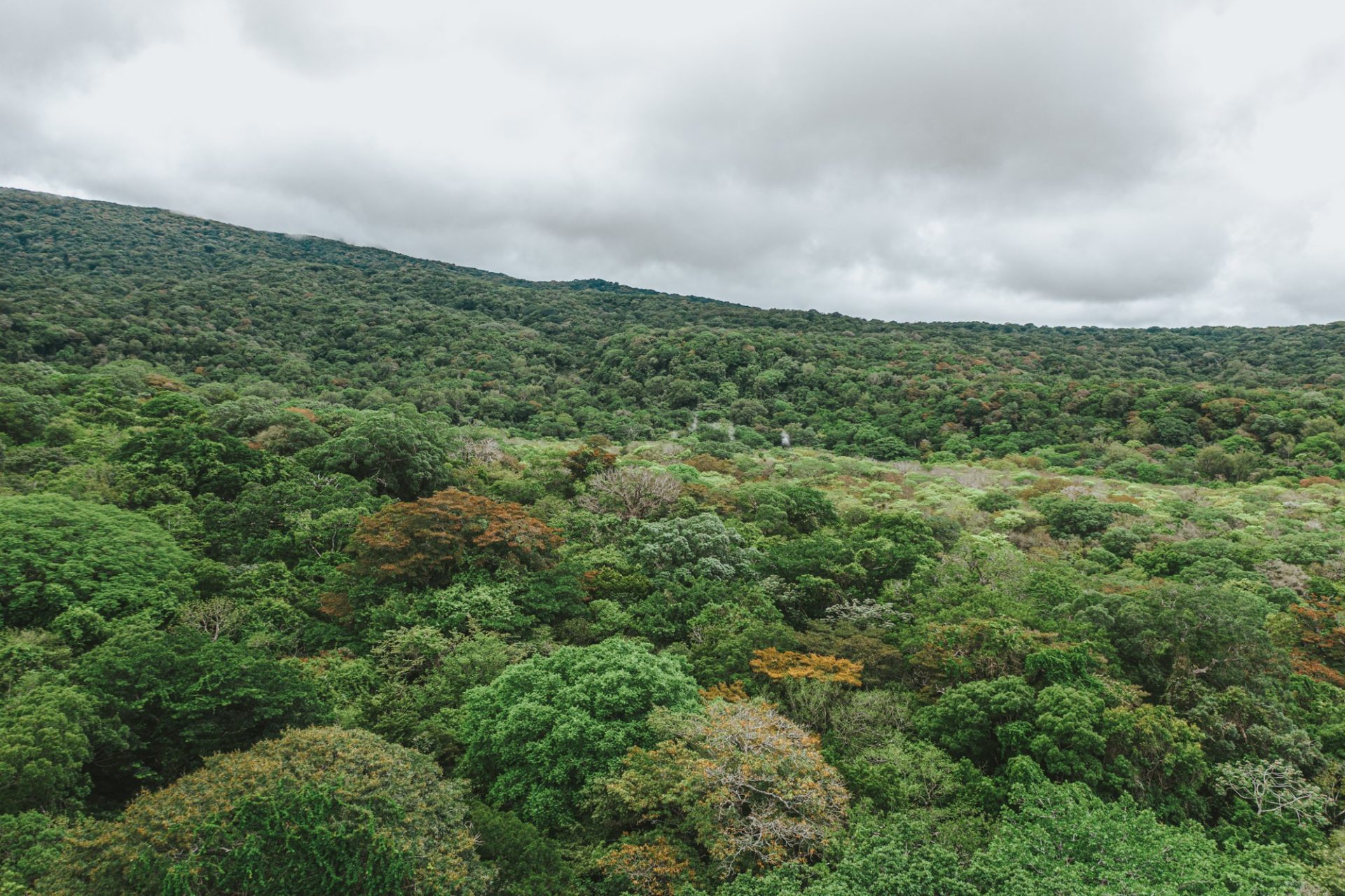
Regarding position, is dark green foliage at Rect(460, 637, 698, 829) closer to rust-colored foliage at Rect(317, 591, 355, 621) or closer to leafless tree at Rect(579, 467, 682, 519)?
rust-colored foliage at Rect(317, 591, 355, 621)

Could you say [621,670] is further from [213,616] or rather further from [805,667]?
[213,616]

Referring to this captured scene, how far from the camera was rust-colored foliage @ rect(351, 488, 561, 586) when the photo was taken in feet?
70.0

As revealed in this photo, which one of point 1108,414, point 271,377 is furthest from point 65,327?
point 1108,414

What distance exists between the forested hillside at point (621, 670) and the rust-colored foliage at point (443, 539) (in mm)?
162

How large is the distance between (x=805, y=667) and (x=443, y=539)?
1351 centimetres

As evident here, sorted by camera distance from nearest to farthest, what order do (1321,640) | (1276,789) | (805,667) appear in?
(1276,789) < (805,667) < (1321,640)

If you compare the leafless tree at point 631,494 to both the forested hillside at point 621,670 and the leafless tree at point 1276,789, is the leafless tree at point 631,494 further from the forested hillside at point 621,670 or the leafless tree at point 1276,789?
the leafless tree at point 1276,789

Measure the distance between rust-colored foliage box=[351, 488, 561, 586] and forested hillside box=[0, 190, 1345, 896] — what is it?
0.53 feet

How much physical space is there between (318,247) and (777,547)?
656 feet

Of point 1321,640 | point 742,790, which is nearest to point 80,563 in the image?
point 742,790

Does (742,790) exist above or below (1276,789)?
below

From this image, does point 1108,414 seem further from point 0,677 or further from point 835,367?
point 0,677

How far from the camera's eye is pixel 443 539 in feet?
71.2

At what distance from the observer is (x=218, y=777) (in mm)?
10516
